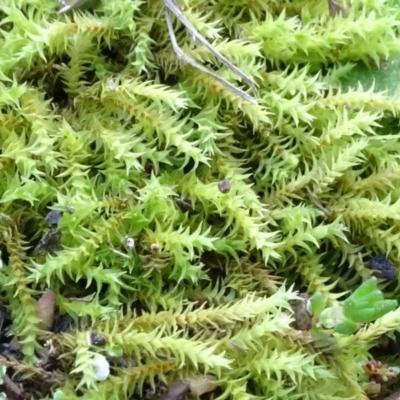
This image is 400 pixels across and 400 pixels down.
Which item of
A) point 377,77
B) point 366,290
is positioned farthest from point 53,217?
point 377,77

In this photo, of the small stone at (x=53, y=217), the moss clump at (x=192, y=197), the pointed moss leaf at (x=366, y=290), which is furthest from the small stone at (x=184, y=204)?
the pointed moss leaf at (x=366, y=290)

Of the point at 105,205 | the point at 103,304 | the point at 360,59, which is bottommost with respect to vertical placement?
the point at 103,304

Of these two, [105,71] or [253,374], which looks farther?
[105,71]

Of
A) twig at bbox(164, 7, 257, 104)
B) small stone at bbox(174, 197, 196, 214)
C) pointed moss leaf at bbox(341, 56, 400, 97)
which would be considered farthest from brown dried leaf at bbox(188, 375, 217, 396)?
pointed moss leaf at bbox(341, 56, 400, 97)

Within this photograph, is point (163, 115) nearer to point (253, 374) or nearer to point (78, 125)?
point (78, 125)

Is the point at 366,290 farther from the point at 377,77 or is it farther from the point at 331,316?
the point at 377,77

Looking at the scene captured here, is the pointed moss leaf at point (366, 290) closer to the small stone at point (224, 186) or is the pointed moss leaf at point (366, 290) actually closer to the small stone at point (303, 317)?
the small stone at point (303, 317)

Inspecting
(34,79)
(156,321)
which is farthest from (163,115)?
(156,321)
